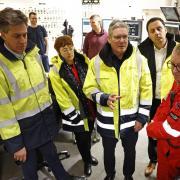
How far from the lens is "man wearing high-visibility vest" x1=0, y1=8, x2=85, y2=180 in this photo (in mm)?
1297

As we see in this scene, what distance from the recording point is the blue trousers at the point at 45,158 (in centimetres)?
158

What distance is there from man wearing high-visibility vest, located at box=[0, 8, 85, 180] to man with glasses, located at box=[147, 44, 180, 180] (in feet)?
2.34

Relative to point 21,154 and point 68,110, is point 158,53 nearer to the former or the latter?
point 68,110

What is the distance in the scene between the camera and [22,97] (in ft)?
4.57

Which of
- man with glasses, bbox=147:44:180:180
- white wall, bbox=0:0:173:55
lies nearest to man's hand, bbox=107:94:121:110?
man with glasses, bbox=147:44:180:180

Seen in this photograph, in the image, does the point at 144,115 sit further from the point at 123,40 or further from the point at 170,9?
the point at 170,9

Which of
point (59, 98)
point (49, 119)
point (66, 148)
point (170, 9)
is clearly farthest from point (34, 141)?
point (170, 9)

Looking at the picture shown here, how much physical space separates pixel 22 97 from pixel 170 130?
2.91ft

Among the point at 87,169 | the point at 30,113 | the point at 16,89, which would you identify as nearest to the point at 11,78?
the point at 16,89

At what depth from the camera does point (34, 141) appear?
152cm

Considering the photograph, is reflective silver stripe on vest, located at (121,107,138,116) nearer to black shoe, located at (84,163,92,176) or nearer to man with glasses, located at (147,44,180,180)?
man with glasses, located at (147,44,180,180)

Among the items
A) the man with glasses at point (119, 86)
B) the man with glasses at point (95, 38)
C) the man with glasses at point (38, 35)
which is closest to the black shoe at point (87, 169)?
the man with glasses at point (119, 86)

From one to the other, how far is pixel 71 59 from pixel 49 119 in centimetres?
55

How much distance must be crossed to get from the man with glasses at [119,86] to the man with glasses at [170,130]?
0.26m
